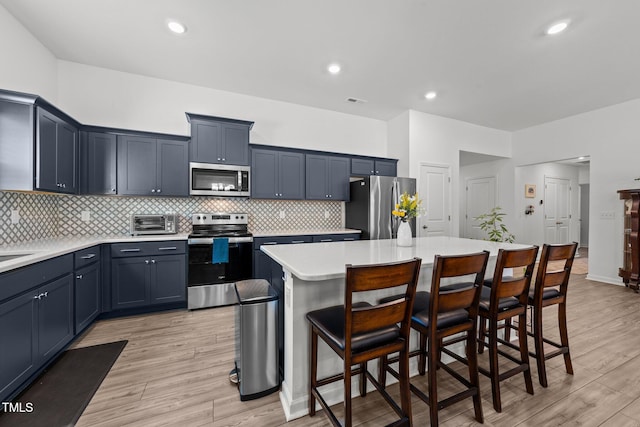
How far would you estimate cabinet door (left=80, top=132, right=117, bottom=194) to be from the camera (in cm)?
310

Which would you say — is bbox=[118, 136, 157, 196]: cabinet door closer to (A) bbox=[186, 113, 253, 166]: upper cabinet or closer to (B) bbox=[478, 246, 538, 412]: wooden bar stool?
(A) bbox=[186, 113, 253, 166]: upper cabinet

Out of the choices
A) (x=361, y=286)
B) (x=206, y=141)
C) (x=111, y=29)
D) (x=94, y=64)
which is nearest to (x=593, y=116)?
(x=361, y=286)

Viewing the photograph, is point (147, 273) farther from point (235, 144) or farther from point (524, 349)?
point (524, 349)

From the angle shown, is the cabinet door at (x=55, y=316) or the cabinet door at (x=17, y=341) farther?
the cabinet door at (x=55, y=316)

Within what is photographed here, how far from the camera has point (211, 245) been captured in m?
3.36

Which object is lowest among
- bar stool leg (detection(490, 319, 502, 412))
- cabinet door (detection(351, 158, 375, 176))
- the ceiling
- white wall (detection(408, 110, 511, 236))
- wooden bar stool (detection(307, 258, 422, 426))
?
bar stool leg (detection(490, 319, 502, 412))

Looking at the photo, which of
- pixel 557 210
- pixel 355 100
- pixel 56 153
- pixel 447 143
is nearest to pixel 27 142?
pixel 56 153

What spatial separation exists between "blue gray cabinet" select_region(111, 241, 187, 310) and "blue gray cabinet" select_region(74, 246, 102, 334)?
0.14m

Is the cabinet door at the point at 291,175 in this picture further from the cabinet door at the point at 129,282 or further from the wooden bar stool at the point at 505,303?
the wooden bar stool at the point at 505,303

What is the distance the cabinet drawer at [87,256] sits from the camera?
8.14 feet

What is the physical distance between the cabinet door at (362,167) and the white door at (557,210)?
5256 millimetres

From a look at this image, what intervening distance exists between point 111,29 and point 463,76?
4.15m

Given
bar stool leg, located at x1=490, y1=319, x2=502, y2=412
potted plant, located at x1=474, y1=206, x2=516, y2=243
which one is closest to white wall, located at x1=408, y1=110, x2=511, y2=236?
potted plant, located at x1=474, y1=206, x2=516, y2=243

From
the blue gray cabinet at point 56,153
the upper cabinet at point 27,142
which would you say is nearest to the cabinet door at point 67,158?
the blue gray cabinet at point 56,153
